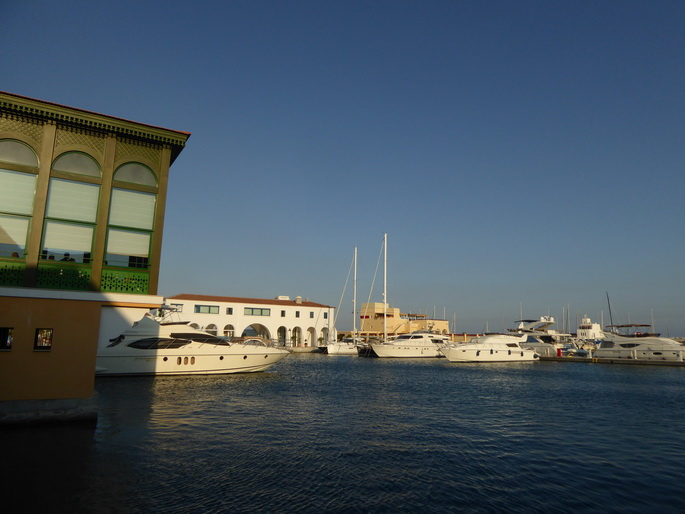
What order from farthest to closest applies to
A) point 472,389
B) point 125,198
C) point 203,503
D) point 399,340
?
point 399,340 < point 472,389 < point 125,198 < point 203,503

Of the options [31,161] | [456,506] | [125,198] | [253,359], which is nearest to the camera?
[456,506]

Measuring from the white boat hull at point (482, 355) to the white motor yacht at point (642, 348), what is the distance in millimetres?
11662

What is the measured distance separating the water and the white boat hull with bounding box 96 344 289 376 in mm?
6717

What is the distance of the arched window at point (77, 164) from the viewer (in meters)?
15.7

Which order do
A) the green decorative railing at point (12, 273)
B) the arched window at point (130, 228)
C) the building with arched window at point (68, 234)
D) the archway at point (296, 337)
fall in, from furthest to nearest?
1. the archway at point (296, 337)
2. the arched window at point (130, 228)
3. the green decorative railing at point (12, 273)
4. the building with arched window at point (68, 234)

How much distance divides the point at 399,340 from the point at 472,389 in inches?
1536

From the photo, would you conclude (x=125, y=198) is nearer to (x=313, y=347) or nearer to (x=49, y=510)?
(x=49, y=510)

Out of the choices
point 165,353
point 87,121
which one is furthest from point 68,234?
point 165,353

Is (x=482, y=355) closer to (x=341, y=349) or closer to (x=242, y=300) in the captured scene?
(x=341, y=349)

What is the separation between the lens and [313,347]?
8025 cm

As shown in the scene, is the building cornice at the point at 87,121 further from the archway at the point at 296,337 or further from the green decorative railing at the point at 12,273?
the archway at the point at 296,337

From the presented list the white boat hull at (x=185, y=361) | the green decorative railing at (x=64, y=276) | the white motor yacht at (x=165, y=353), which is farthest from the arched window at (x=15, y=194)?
the white boat hull at (x=185, y=361)

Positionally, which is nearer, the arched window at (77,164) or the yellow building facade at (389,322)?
the arched window at (77,164)

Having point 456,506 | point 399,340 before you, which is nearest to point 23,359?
point 456,506
